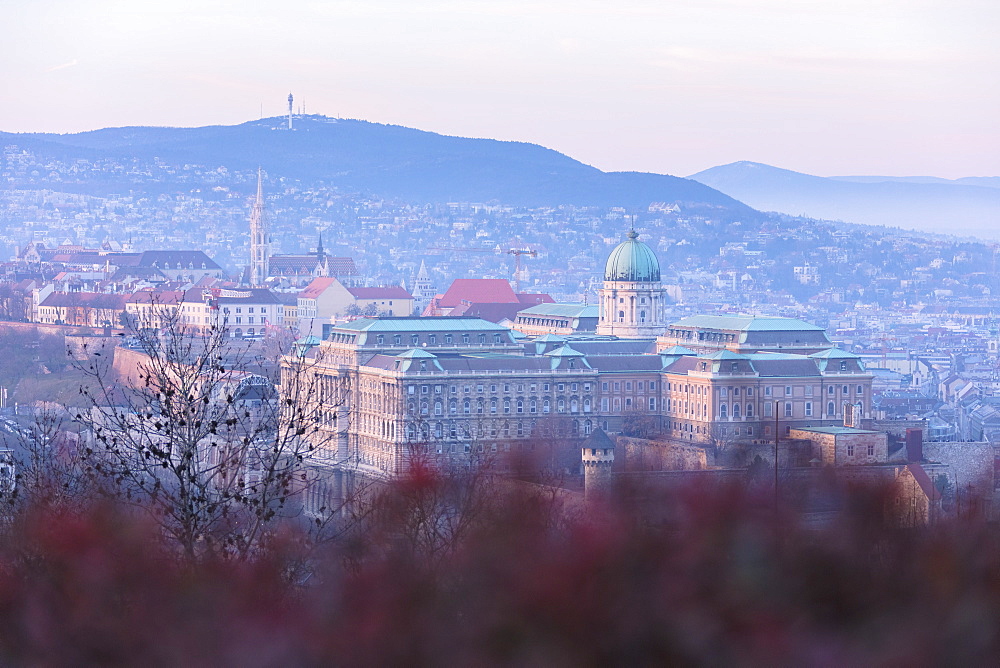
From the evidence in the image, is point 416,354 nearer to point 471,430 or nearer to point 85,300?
point 471,430

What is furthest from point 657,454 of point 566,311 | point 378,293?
point 378,293

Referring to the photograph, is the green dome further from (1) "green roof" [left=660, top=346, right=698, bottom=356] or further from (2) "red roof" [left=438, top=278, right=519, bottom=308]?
(2) "red roof" [left=438, top=278, right=519, bottom=308]

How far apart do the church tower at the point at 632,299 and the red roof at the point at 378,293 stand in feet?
115

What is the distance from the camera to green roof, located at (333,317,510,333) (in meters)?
72.5

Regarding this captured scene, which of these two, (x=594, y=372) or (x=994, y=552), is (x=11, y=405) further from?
(x=994, y=552)

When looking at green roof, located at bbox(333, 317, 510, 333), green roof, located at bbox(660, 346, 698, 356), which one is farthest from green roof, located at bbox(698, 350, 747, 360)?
green roof, located at bbox(333, 317, 510, 333)

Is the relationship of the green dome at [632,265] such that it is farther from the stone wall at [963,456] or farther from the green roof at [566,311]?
the stone wall at [963,456]

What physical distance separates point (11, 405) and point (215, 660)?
67.5 meters

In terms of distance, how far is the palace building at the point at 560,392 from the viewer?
6456 cm

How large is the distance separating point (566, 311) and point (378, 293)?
97.8ft

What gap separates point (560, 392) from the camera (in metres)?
67.0

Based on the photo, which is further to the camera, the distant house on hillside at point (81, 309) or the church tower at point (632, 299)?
the distant house on hillside at point (81, 309)

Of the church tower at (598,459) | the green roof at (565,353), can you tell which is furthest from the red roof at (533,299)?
the church tower at (598,459)

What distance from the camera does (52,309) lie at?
11369cm
